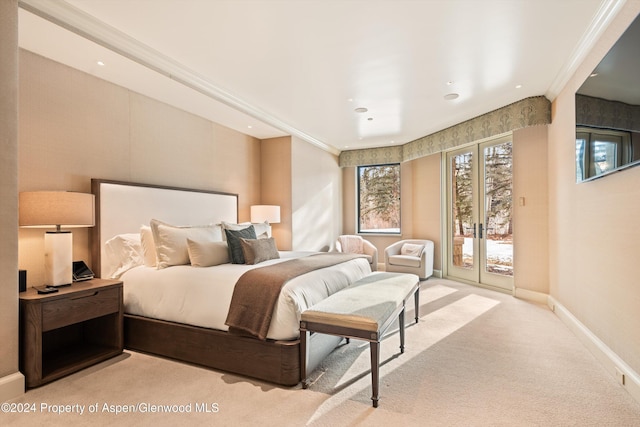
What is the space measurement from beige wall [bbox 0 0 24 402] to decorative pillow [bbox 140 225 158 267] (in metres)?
1.07

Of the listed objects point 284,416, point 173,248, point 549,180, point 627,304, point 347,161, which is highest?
point 347,161

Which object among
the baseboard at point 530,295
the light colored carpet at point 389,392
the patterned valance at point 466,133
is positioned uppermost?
the patterned valance at point 466,133

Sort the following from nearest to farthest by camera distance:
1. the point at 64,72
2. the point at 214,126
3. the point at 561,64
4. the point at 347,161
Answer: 1. the point at 64,72
2. the point at 561,64
3. the point at 214,126
4. the point at 347,161

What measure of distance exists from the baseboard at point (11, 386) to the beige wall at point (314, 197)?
12.6 ft

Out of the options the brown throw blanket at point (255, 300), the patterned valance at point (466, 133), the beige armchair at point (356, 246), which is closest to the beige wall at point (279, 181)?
the beige armchair at point (356, 246)

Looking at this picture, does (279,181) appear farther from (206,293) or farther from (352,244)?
(206,293)

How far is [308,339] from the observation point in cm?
235

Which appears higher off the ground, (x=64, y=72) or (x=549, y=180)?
(x=64, y=72)

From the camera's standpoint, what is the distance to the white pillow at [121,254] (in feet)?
10.4

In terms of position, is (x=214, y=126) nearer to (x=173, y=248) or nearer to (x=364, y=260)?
(x=173, y=248)

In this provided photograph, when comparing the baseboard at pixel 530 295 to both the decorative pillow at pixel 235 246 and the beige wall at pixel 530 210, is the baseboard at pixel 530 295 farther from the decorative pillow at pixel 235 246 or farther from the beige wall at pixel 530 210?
the decorative pillow at pixel 235 246

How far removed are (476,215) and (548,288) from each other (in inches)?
64.1

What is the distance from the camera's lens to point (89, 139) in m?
3.19

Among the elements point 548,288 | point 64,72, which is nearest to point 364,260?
point 548,288
